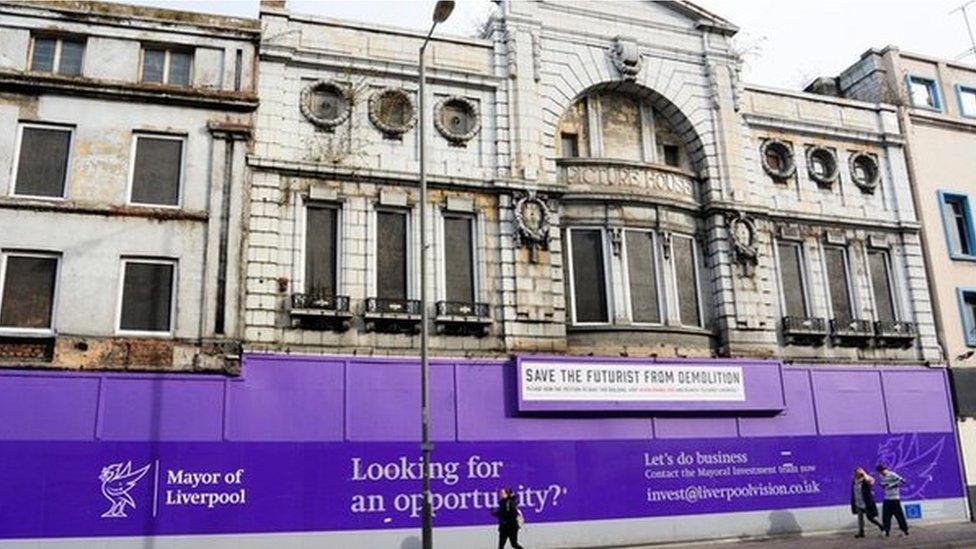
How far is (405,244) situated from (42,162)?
848 cm

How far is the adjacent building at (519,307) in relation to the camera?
17.5 m

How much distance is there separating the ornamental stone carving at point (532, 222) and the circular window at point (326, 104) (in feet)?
16.6

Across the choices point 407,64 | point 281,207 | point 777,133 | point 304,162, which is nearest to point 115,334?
point 281,207

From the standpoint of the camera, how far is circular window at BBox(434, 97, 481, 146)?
70.3 ft

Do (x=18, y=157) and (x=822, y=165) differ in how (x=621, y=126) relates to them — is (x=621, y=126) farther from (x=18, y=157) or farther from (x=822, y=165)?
(x=18, y=157)

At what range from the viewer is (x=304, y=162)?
782 inches

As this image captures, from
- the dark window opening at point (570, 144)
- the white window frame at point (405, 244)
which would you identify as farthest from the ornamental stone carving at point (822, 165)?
the white window frame at point (405, 244)

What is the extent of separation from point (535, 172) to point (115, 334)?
35.9ft

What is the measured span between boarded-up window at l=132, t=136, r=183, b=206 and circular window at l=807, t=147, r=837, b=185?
18379 mm

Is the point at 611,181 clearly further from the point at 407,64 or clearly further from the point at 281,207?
the point at 281,207

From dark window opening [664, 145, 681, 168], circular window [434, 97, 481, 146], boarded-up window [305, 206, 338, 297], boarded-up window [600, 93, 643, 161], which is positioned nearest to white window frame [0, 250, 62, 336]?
boarded-up window [305, 206, 338, 297]

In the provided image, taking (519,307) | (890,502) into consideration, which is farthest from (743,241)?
(890,502)

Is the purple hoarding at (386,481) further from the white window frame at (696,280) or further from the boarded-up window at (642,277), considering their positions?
the boarded-up window at (642,277)

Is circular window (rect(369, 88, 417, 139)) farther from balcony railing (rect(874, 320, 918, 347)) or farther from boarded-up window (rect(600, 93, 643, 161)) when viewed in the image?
balcony railing (rect(874, 320, 918, 347))
